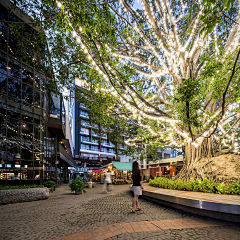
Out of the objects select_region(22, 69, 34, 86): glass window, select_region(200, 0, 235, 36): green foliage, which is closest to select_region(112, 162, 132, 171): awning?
select_region(22, 69, 34, 86): glass window

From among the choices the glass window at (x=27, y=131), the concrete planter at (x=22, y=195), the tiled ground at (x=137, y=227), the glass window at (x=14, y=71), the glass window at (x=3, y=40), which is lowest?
the concrete planter at (x=22, y=195)

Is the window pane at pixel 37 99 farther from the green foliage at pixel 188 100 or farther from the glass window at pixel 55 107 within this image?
the green foliage at pixel 188 100

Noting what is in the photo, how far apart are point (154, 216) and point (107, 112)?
7.18 meters

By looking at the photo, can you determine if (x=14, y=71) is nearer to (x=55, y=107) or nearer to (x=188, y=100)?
(x=55, y=107)

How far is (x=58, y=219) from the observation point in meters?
5.31

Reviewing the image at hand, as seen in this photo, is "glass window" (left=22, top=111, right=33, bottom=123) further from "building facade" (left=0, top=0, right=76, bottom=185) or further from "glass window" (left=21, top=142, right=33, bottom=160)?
"glass window" (left=21, top=142, right=33, bottom=160)

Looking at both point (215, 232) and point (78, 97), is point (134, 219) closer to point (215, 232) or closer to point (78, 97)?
point (215, 232)

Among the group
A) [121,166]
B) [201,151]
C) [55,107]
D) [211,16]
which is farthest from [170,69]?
[121,166]

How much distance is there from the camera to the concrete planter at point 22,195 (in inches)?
357

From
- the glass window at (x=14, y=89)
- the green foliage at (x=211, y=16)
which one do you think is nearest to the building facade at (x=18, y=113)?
the glass window at (x=14, y=89)

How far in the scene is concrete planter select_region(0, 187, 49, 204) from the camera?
9064mm

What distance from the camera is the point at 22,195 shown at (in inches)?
380

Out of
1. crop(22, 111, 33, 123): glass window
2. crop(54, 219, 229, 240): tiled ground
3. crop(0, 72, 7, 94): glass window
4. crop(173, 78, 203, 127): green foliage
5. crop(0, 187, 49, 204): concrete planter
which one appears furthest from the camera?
crop(22, 111, 33, 123): glass window

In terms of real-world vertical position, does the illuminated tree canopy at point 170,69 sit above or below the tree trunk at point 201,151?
above
